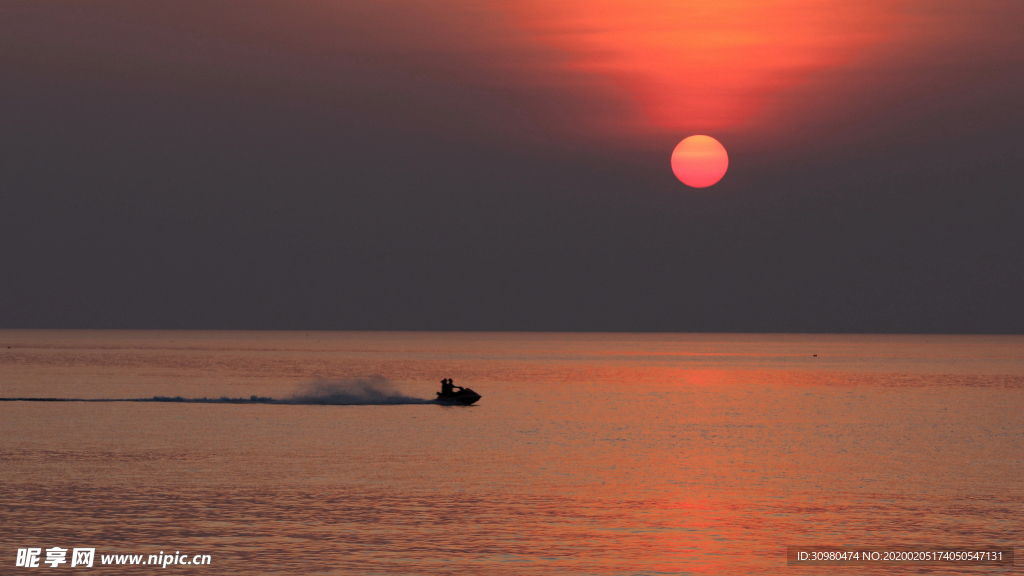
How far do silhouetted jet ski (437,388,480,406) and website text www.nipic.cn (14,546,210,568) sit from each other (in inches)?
2722

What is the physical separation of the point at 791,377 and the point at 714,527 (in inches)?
5970

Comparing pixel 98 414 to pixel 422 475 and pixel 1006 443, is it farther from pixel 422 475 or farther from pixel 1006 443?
pixel 1006 443

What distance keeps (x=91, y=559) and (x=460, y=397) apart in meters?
70.8

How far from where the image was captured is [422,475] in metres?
51.0

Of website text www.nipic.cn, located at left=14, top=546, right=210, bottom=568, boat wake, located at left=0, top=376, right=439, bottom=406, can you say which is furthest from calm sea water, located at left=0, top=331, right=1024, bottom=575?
boat wake, located at left=0, top=376, right=439, bottom=406

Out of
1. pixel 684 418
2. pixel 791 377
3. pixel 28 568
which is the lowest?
pixel 28 568

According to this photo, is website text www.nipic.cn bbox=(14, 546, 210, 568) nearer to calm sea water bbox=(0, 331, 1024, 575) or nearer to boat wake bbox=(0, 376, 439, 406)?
calm sea water bbox=(0, 331, 1024, 575)

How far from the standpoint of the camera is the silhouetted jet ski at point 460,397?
4001 inches

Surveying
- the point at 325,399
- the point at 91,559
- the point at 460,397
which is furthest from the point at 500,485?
the point at 325,399

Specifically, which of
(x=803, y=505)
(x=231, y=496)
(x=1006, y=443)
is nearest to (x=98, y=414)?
(x=231, y=496)

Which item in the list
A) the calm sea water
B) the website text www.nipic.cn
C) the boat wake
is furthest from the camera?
the boat wake

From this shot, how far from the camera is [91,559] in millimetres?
31938

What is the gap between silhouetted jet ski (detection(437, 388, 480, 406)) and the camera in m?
102

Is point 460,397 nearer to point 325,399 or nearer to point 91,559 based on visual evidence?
point 325,399
